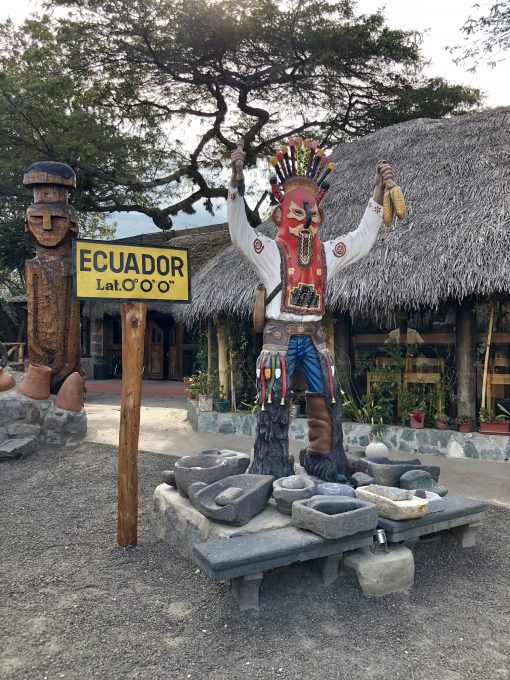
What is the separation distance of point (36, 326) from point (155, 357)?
8668mm

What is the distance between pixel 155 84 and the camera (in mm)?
12062

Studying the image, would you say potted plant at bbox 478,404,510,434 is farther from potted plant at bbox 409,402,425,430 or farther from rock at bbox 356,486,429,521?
rock at bbox 356,486,429,521

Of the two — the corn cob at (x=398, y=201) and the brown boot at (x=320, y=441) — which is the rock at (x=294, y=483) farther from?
the corn cob at (x=398, y=201)

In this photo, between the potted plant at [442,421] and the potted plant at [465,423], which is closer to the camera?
the potted plant at [465,423]

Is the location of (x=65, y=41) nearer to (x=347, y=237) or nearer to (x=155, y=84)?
(x=155, y=84)

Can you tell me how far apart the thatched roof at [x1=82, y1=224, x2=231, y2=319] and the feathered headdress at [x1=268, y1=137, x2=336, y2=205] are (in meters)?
9.46

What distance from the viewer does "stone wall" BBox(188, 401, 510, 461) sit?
235 inches

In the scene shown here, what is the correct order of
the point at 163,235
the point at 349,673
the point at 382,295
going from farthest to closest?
the point at 163,235
the point at 382,295
the point at 349,673

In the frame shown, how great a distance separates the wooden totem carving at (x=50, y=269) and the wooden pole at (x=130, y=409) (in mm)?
3605

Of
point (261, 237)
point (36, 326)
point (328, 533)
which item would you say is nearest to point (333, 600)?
point (328, 533)

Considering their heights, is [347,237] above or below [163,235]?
below

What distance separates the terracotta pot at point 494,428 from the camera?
236 inches

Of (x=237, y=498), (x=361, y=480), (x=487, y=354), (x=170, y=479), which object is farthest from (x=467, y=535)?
(x=487, y=354)

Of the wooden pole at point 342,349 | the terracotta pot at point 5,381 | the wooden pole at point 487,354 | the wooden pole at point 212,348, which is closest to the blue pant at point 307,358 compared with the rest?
the wooden pole at point 487,354
